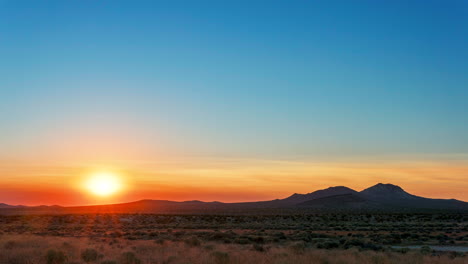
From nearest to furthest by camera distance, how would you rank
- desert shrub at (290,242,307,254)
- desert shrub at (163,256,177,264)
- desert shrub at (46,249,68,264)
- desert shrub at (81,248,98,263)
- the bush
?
1. desert shrub at (163,256,177,264)
2. desert shrub at (46,249,68,264)
3. desert shrub at (81,248,98,263)
4. desert shrub at (290,242,307,254)
5. the bush

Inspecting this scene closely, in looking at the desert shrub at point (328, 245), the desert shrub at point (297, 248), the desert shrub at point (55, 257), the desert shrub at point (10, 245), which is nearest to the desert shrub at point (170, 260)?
the desert shrub at point (55, 257)

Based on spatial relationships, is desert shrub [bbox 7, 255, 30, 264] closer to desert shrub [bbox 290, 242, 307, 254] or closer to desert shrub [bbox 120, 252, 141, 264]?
desert shrub [bbox 120, 252, 141, 264]

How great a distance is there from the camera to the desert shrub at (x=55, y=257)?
19.4m

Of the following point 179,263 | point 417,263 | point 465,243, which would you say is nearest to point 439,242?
point 465,243

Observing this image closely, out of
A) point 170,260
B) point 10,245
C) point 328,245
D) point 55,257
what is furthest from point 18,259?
point 328,245

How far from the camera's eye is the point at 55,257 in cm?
1970

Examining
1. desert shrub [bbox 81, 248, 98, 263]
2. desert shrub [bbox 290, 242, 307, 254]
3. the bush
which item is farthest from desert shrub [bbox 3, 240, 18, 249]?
desert shrub [bbox 290, 242, 307, 254]

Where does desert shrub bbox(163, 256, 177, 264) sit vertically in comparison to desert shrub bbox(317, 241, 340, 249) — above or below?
above

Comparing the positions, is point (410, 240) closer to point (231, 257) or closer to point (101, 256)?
point (231, 257)

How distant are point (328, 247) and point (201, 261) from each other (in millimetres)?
14316

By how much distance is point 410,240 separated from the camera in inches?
1453

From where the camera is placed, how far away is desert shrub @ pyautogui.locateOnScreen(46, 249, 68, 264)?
1941 cm

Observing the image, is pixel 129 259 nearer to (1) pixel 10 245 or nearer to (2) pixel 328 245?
(1) pixel 10 245

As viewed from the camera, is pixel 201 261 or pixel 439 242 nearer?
pixel 201 261
